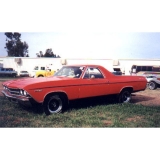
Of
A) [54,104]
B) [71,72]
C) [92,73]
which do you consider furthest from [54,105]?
[92,73]

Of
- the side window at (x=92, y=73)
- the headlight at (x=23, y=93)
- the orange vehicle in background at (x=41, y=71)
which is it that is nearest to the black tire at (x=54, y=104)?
the headlight at (x=23, y=93)

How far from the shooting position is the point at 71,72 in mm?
4676

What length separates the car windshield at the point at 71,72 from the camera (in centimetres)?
456

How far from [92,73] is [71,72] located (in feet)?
1.92

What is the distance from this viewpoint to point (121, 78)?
527 centimetres

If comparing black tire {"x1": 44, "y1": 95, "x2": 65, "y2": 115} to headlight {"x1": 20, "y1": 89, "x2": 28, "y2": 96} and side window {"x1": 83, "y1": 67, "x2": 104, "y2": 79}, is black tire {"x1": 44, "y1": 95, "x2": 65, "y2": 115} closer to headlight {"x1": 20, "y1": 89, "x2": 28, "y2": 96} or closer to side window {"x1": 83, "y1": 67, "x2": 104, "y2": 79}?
headlight {"x1": 20, "y1": 89, "x2": 28, "y2": 96}

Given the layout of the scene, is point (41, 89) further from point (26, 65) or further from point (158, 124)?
point (26, 65)

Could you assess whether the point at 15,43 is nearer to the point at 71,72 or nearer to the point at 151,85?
the point at 71,72

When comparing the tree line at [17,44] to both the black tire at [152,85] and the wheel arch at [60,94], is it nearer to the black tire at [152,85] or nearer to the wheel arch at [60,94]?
the wheel arch at [60,94]

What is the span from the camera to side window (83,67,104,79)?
15.1 ft

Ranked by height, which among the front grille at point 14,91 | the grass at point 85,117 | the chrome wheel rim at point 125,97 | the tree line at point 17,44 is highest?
the tree line at point 17,44

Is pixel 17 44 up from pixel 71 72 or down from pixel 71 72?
up

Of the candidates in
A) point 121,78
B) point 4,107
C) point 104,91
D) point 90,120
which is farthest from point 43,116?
point 121,78

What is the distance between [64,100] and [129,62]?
9681 millimetres
